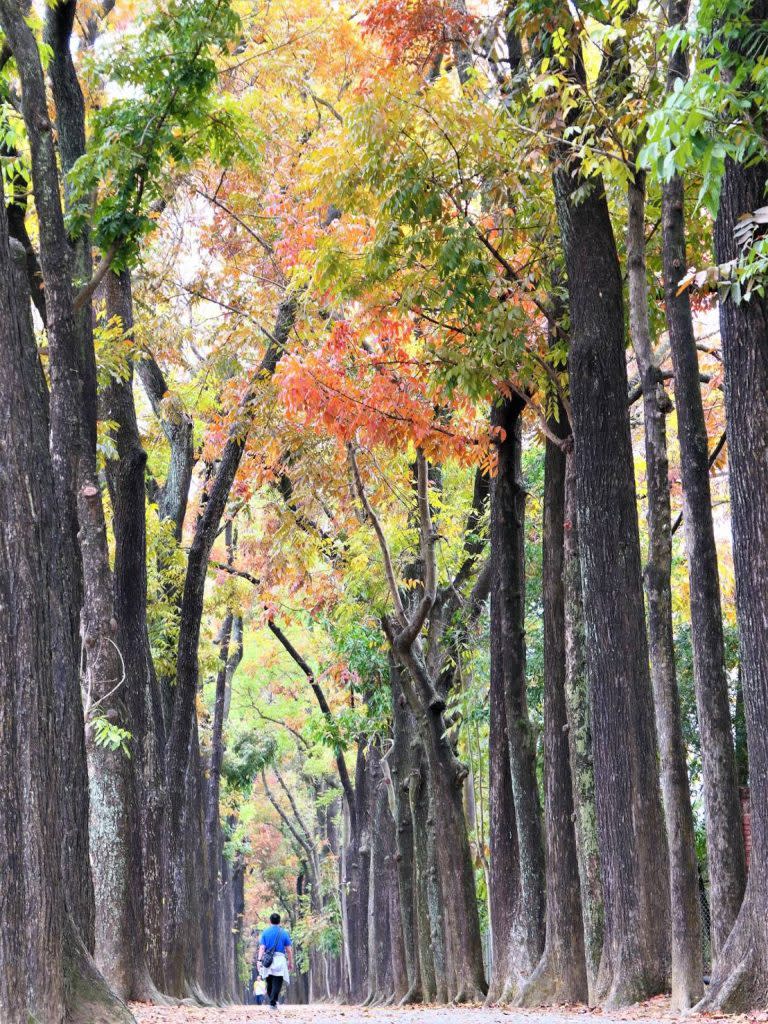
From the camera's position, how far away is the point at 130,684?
15.1 m

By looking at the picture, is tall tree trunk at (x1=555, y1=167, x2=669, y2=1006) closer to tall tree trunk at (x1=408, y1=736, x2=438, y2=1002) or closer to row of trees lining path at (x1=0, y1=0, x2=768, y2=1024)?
row of trees lining path at (x1=0, y1=0, x2=768, y2=1024)

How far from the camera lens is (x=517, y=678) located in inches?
543

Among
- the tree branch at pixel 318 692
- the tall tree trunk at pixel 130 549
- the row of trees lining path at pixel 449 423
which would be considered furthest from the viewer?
the tree branch at pixel 318 692

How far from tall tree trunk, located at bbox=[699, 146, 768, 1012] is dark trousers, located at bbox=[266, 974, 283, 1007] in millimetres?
15444

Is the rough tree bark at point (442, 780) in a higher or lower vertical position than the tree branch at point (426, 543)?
lower

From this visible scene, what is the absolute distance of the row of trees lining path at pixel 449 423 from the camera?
7750 millimetres

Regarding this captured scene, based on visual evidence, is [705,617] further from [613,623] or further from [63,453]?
[63,453]

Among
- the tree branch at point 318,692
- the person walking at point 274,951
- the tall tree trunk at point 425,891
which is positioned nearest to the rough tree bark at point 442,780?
the tall tree trunk at point 425,891

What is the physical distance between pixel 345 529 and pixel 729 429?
38.9ft

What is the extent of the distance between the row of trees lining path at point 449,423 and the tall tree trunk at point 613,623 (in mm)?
29

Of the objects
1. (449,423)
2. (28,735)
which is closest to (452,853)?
(449,423)

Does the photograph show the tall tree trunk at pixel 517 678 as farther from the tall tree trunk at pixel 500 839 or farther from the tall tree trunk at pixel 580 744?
the tall tree trunk at pixel 580 744

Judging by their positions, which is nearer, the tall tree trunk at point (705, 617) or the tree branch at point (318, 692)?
the tall tree trunk at point (705, 617)

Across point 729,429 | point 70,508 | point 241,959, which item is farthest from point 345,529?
point 241,959
